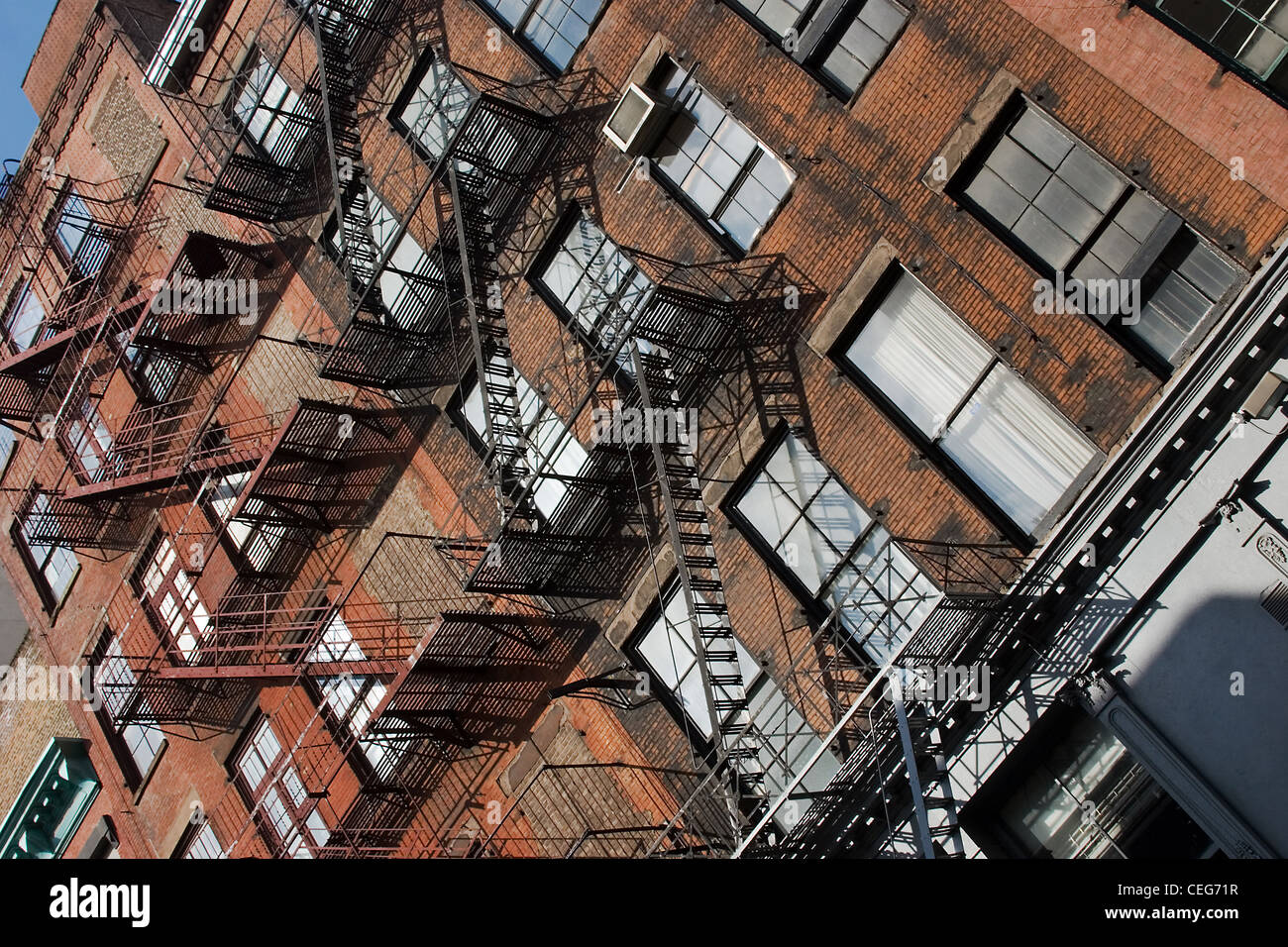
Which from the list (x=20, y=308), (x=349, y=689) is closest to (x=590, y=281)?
(x=349, y=689)

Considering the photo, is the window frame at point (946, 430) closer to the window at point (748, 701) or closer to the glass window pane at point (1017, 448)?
the glass window pane at point (1017, 448)

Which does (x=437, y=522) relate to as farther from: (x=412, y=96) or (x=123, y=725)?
(x=123, y=725)

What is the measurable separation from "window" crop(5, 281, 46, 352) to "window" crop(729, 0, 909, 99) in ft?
76.3

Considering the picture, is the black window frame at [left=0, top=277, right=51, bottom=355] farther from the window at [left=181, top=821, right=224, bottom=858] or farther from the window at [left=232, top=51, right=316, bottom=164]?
the window at [left=181, top=821, right=224, bottom=858]

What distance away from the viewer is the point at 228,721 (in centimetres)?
2508

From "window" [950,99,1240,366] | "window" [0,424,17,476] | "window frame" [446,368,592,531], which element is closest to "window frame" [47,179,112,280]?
"window" [0,424,17,476]

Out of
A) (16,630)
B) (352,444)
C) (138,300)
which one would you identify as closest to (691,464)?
(352,444)

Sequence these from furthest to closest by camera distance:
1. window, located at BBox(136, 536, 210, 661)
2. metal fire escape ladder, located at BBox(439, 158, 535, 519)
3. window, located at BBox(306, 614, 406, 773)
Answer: window, located at BBox(136, 536, 210, 661) → window, located at BBox(306, 614, 406, 773) → metal fire escape ladder, located at BBox(439, 158, 535, 519)

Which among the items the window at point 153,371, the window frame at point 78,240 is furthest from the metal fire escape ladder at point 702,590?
the window frame at point 78,240

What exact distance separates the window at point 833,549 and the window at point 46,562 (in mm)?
19731

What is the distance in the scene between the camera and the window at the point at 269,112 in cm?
2577

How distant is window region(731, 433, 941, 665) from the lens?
1548 centimetres
